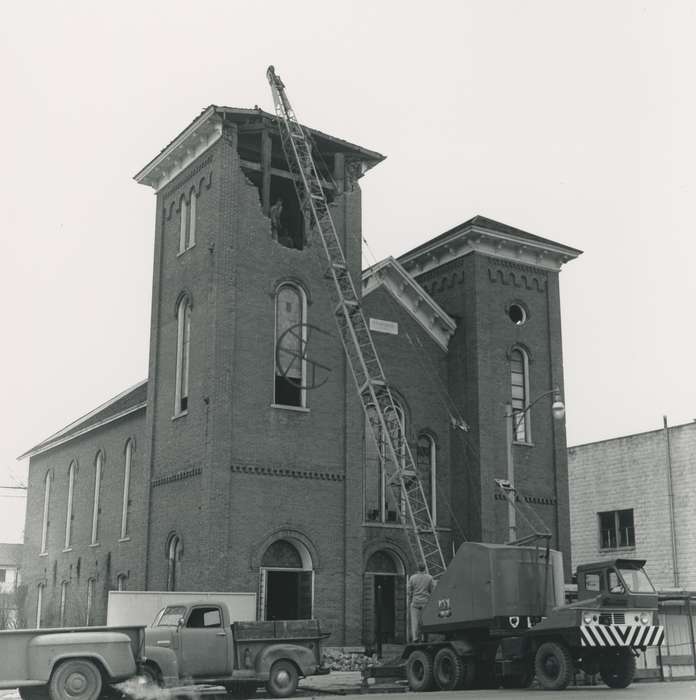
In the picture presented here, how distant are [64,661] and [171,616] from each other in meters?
4.04

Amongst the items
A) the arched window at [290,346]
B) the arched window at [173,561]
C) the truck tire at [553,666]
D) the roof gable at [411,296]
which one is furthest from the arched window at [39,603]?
the truck tire at [553,666]

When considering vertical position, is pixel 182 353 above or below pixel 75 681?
above

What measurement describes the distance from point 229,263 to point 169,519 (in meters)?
7.61

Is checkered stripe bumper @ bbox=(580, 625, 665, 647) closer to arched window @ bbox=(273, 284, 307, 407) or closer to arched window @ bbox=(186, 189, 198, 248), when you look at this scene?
arched window @ bbox=(273, 284, 307, 407)

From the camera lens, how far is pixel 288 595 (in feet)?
96.6

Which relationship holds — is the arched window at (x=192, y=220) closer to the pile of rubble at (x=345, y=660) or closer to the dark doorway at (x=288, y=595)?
the dark doorway at (x=288, y=595)

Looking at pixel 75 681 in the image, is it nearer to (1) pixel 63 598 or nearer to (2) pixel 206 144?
(2) pixel 206 144

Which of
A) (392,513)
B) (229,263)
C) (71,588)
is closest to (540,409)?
(392,513)

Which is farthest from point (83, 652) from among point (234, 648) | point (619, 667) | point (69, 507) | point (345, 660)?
point (69, 507)

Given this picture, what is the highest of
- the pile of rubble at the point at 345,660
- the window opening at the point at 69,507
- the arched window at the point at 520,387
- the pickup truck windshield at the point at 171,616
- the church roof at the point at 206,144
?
the church roof at the point at 206,144

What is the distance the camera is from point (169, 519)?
30.5 metres

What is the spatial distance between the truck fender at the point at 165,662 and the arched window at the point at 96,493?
22.0m

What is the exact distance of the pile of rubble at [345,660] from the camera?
27.8m

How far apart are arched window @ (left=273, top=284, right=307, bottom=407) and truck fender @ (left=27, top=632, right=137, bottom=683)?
14.2 meters
